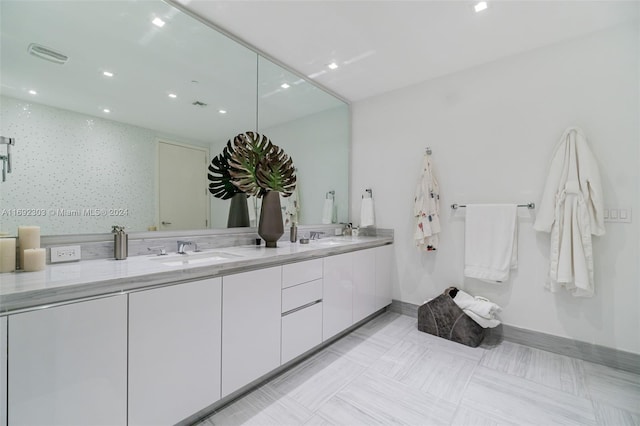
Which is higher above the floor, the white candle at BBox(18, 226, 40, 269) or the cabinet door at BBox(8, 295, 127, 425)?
the white candle at BBox(18, 226, 40, 269)

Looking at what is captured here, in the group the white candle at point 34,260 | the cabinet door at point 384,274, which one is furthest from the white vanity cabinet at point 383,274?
the white candle at point 34,260


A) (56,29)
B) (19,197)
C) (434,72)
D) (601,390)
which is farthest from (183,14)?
(601,390)

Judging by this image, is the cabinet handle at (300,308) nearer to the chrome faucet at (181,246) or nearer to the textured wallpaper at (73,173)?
the chrome faucet at (181,246)

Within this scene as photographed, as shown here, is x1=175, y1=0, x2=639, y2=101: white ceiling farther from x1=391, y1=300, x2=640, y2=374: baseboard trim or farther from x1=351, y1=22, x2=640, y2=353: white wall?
x1=391, y1=300, x2=640, y2=374: baseboard trim

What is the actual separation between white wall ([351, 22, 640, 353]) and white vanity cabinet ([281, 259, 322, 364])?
1390 mm

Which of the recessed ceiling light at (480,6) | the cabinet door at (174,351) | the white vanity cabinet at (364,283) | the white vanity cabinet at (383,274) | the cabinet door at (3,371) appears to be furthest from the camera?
the white vanity cabinet at (383,274)

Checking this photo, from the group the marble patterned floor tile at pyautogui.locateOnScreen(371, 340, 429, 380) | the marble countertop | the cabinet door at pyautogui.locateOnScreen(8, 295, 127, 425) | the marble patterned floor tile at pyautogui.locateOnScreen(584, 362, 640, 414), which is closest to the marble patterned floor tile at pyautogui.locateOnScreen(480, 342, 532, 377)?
the marble patterned floor tile at pyautogui.locateOnScreen(584, 362, 640, 414)

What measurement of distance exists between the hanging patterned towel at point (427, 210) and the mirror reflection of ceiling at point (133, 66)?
67.1 inches

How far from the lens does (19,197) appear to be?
4.33 ft

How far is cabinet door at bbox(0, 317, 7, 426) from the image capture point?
2.87ft

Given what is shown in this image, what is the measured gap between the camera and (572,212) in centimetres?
207

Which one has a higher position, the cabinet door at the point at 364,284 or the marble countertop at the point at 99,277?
the marble countertop at the point at 99,277

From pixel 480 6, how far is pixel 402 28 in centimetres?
52

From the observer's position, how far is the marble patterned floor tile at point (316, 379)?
5.53ft
